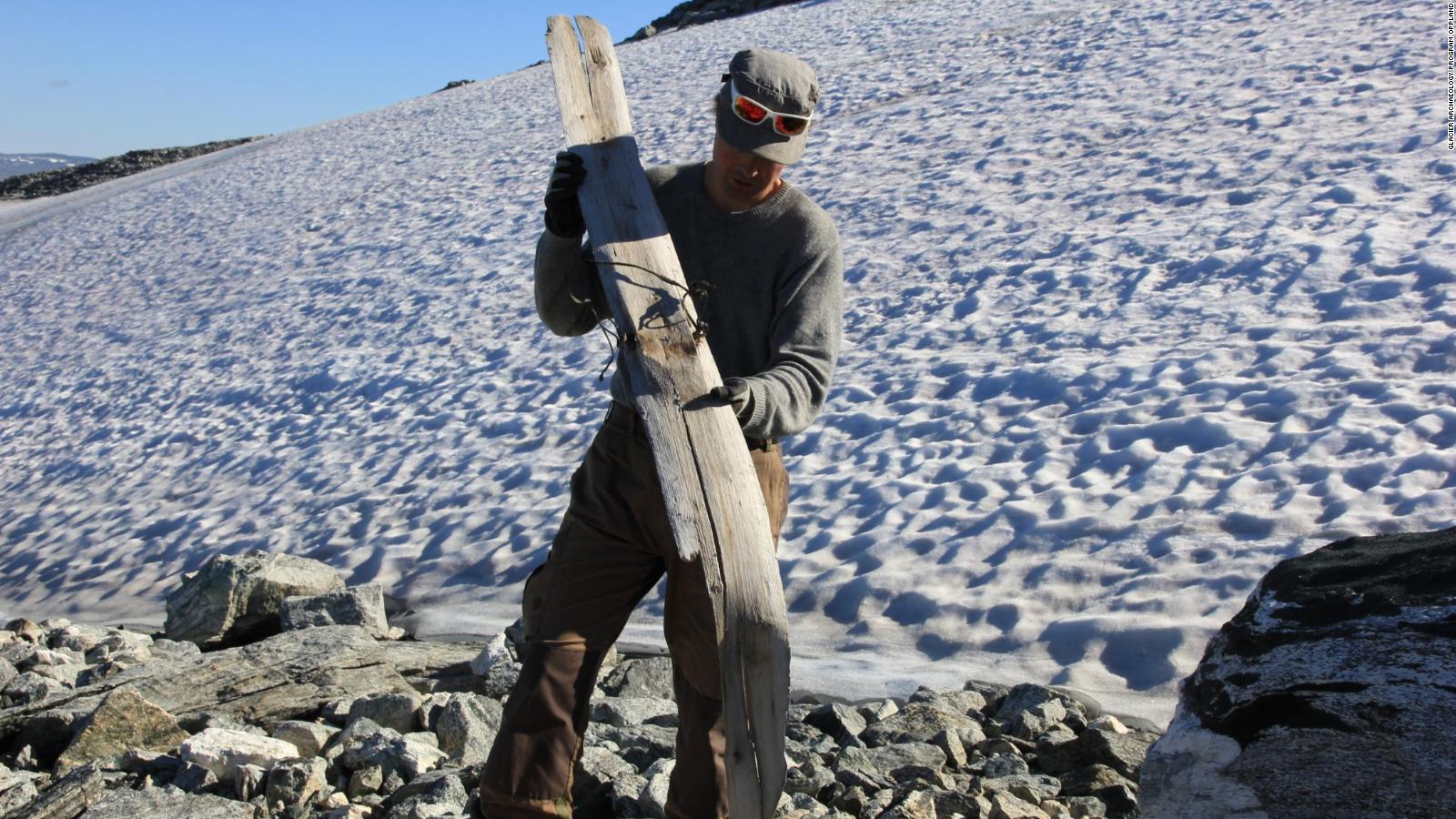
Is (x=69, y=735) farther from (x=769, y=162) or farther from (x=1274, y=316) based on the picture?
(x=1274, y=316)

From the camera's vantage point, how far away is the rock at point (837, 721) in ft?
13.1

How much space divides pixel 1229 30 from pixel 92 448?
11.1 m

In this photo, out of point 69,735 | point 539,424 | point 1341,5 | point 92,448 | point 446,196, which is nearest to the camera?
point 69,735

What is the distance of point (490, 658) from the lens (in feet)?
15.4

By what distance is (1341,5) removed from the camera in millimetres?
12008

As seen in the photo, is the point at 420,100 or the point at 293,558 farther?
the point at 420,100

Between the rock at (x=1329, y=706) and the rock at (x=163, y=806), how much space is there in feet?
7.99

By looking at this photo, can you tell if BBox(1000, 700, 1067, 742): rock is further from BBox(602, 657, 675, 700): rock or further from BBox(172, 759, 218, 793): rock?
BBox(172, 759, 218, 793): rock

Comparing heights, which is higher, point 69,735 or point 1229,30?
point 1229,30

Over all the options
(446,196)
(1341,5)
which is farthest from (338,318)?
(1341,5)

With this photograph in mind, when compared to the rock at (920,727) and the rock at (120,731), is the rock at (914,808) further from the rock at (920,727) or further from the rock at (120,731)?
the rock at (120,731)

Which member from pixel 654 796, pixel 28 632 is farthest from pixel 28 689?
pixel 654 796

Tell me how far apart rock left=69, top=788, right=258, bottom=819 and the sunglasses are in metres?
2.32

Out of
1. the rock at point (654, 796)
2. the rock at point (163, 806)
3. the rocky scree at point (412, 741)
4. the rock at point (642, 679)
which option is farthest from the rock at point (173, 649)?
the rock at point (654, 796)
